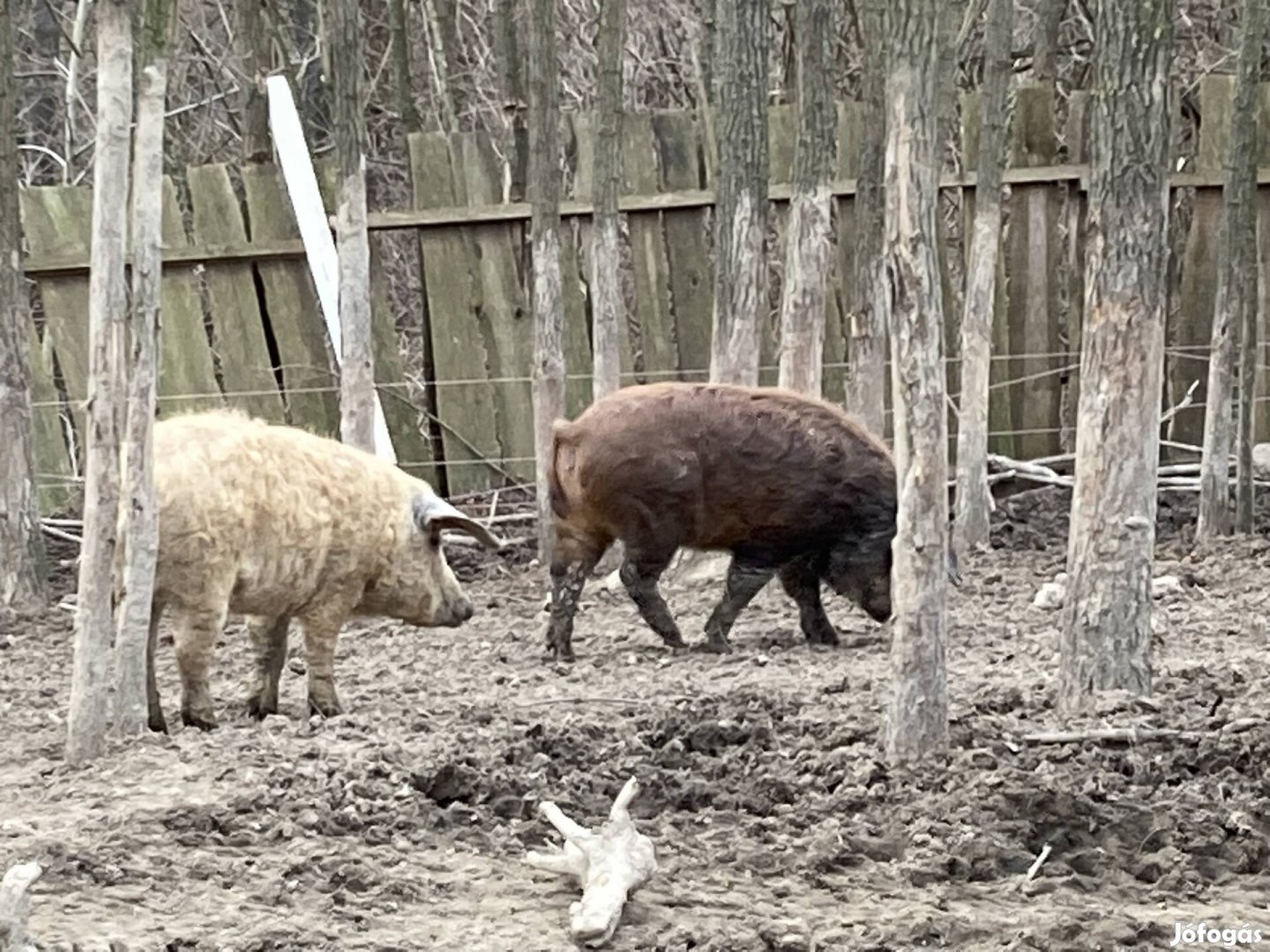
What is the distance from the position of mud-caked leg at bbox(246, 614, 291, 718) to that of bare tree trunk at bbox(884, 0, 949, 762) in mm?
2875

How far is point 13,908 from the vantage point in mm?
3953

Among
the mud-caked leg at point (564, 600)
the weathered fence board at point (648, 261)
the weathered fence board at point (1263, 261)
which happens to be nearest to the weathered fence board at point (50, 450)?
the weathered fence board at point (648, 261)

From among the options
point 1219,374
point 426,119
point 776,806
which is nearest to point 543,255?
point 1219,374

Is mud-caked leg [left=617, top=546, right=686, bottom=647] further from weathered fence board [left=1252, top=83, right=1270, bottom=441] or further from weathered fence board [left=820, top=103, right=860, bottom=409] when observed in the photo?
weathered fence board [left=1252, top=83, right=1270, bottom=441]

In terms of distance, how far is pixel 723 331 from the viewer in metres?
10.2

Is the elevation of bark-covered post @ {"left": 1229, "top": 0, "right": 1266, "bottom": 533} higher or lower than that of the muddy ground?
higher

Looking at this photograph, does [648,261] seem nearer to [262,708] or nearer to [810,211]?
[810,211]

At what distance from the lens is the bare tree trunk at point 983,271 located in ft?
33.1

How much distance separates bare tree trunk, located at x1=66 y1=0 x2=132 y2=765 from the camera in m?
5.91

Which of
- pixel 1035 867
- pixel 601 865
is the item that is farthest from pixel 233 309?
pixel 1035 867

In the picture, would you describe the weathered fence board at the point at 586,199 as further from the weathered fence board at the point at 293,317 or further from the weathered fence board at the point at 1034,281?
the weathered fence board at the point at 1034,281

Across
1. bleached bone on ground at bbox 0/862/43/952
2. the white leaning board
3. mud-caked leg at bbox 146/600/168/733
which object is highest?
the white leaning board

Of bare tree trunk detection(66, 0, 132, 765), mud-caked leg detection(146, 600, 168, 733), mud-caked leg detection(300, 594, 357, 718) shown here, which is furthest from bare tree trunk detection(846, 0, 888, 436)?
bare tree trunk detection(66, 0, 132, 765)

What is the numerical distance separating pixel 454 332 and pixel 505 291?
0.41 metres
